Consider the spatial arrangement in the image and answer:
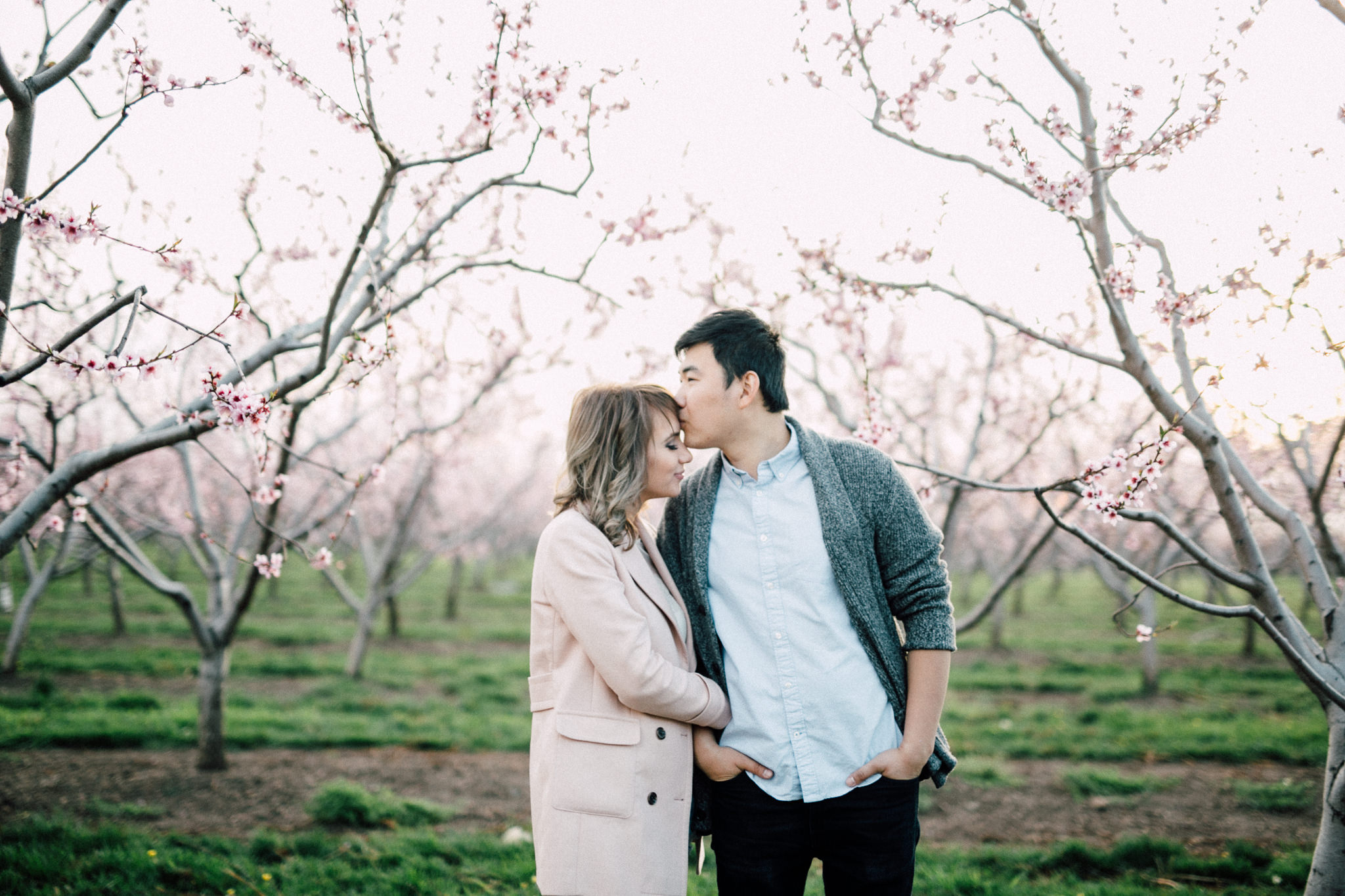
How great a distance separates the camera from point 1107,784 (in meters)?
5.57

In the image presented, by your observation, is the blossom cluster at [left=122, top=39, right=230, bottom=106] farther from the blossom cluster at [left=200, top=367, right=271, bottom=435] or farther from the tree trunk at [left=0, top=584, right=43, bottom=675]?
the tree trunk at [left=0, top=584, right=43, bottom=675]

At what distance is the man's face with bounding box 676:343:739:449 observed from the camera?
2.14 meters

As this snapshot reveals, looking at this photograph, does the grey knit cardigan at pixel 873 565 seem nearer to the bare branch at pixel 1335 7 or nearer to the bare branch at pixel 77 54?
the bare branch at pixel 1335 7

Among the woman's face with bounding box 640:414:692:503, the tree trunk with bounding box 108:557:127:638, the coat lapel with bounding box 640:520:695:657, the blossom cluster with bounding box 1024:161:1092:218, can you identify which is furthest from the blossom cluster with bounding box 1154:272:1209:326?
the tree trunk with bounding box 108:557:127:638

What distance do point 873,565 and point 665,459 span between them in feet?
2.02

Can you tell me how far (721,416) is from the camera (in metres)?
2.15

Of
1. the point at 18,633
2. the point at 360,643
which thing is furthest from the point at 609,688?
the point at 18,633

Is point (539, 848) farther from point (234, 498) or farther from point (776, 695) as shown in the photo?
point (234, 498)

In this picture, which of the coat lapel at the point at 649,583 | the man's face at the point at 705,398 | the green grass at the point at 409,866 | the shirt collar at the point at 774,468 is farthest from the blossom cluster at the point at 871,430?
the green grass at the point at 409,866

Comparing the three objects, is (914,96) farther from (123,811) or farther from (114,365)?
(123,811)

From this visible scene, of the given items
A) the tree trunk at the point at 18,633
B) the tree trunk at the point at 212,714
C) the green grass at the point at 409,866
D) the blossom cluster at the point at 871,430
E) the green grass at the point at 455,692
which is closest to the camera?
the blossom cluster at the point at 871,430

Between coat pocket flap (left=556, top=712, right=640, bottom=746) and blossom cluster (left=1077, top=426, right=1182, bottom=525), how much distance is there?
54.9 inches

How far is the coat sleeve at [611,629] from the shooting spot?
1823mm

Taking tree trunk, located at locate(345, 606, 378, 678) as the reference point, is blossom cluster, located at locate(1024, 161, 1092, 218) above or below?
above
